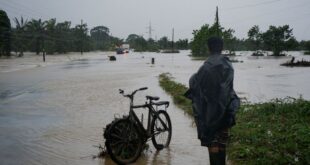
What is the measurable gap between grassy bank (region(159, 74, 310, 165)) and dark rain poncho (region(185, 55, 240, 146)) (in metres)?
1.97

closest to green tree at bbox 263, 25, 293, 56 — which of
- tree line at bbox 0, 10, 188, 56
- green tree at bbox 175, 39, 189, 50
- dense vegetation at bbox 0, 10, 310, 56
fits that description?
dense vegetation at bbox 0, 10, 310, 56

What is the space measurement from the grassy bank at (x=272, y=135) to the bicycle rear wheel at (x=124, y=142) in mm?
1654

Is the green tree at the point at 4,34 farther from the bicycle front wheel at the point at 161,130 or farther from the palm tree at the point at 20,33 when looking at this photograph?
the bicycle front wheel at the point at 161,130

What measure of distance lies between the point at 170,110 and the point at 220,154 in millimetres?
7179

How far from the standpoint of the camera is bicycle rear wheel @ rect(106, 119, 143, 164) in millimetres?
5594

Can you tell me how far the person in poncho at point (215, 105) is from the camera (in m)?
3.88

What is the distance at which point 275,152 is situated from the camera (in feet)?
19.4

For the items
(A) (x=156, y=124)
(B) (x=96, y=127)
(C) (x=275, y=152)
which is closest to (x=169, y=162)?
(A) (x=156, y=124)

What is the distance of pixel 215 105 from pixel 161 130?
2867 millimetres

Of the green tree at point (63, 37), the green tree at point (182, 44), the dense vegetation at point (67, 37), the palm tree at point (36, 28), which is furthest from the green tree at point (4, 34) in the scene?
the green tree at point (182, 44)

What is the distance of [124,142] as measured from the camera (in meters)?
5.76

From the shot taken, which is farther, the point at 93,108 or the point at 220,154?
the point at 93,108

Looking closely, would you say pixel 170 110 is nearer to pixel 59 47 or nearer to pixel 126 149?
pixel 126 149

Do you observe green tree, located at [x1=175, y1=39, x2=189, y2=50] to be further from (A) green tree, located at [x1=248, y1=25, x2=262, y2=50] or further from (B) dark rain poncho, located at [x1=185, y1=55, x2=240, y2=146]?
(B) dark rain poncho, located at [x1=185, y1=55, x2=240, y2=146]
